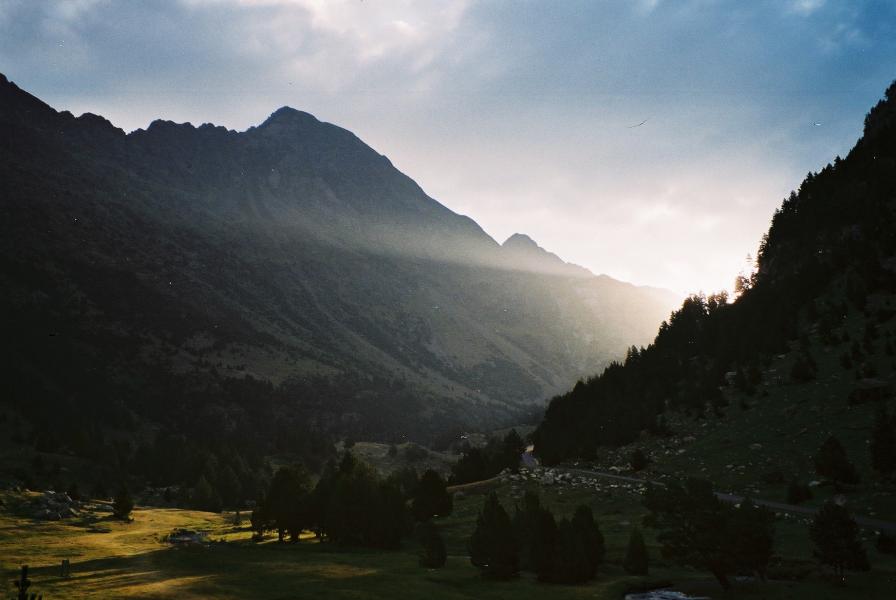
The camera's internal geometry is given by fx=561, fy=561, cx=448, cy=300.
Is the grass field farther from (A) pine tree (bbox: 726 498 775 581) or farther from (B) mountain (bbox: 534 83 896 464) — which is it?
(B) mountain (bbox: 534 83 896 464)

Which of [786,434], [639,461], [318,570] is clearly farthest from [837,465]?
[318,570]

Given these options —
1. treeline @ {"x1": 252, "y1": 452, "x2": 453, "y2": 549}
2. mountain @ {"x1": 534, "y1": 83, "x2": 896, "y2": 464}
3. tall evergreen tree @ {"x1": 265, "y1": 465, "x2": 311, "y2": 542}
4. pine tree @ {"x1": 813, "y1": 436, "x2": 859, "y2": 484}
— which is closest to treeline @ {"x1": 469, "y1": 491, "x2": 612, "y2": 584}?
treeline @ {"x1": 252, "y1": 452, "x2": 453, "y2": 549}

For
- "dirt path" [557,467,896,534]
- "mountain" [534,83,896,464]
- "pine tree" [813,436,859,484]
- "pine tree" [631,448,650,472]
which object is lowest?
"dirt path" [557,467,896,534]

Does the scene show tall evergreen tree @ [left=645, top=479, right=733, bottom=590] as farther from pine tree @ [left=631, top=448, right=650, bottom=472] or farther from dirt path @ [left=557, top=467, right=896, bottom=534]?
pine tree @ [left=631, top=448, right=650, bottom=472]

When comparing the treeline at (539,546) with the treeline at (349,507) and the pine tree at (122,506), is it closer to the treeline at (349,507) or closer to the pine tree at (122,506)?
the treeline at (349,507)

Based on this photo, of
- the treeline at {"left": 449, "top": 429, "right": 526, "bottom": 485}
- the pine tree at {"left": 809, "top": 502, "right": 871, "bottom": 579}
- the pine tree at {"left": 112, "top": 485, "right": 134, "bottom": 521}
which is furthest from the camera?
the treeline at {"left": 449, "top": 429, "right": 526, "bottom": 485}

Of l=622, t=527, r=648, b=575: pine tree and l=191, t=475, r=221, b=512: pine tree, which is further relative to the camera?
l=191, t=475, r=221, b=512: pine tree

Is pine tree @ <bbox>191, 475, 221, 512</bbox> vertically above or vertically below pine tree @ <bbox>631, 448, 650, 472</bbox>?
below

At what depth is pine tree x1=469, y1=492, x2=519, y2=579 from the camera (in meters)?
54.9

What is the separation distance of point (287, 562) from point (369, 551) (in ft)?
44.6

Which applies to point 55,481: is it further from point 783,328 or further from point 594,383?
point 783,328

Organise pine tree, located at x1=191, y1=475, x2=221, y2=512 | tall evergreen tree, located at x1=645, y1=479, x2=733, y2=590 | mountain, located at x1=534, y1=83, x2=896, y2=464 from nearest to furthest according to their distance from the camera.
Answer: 1. tall evergreen tree, located at x1=645, y1=479, x2=733, y2=590
2. mountain, located at x1=534, y1=83, x2=896, y2=464
3. pine tree, located at x1=191, y1=475, x2=221, y2=512

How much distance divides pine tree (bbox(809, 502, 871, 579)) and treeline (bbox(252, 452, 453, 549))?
50.8 metres

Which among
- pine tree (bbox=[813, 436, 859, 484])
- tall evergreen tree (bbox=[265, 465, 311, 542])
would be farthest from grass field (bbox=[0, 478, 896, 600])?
pine tree (bbox=[813, 436, 859, 484])
